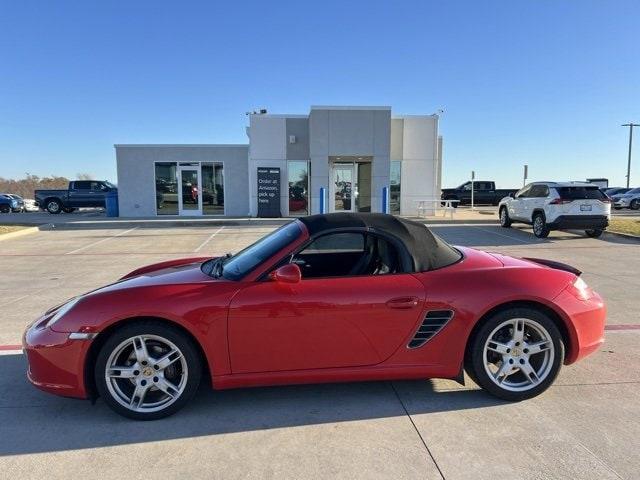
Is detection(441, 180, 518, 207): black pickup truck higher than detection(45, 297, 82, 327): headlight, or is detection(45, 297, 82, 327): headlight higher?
detection(441, 180, 518, 207): black pickup truck

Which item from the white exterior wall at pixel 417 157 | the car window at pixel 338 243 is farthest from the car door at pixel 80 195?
the car window at pixel 338 243

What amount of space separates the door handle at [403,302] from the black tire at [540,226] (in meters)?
12.4

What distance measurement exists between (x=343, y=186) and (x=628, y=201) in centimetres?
2274

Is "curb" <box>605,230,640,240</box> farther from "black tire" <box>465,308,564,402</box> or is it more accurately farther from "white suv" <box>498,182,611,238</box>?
"black tire" <box>465,308,564,402</box>

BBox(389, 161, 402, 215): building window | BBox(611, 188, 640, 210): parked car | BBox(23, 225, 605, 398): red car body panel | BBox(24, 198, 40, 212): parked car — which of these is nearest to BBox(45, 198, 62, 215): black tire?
BBox(24, 198, 40, 212): parked car

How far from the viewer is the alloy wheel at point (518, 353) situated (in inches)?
139

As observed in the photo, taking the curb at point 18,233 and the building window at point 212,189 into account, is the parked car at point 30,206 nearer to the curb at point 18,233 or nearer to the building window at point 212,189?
the building window at point 212,189

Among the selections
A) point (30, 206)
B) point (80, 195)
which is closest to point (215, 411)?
point (80, 195)

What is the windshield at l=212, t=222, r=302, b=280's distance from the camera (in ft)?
11.5

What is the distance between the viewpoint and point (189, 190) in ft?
73.9

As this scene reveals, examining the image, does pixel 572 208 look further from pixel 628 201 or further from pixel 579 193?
pixel 628 201

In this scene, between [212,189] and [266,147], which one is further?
[212,189]

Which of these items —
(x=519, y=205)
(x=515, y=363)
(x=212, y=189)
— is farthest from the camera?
(x=212, y=189)

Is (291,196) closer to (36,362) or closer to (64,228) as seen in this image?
(64,228)
